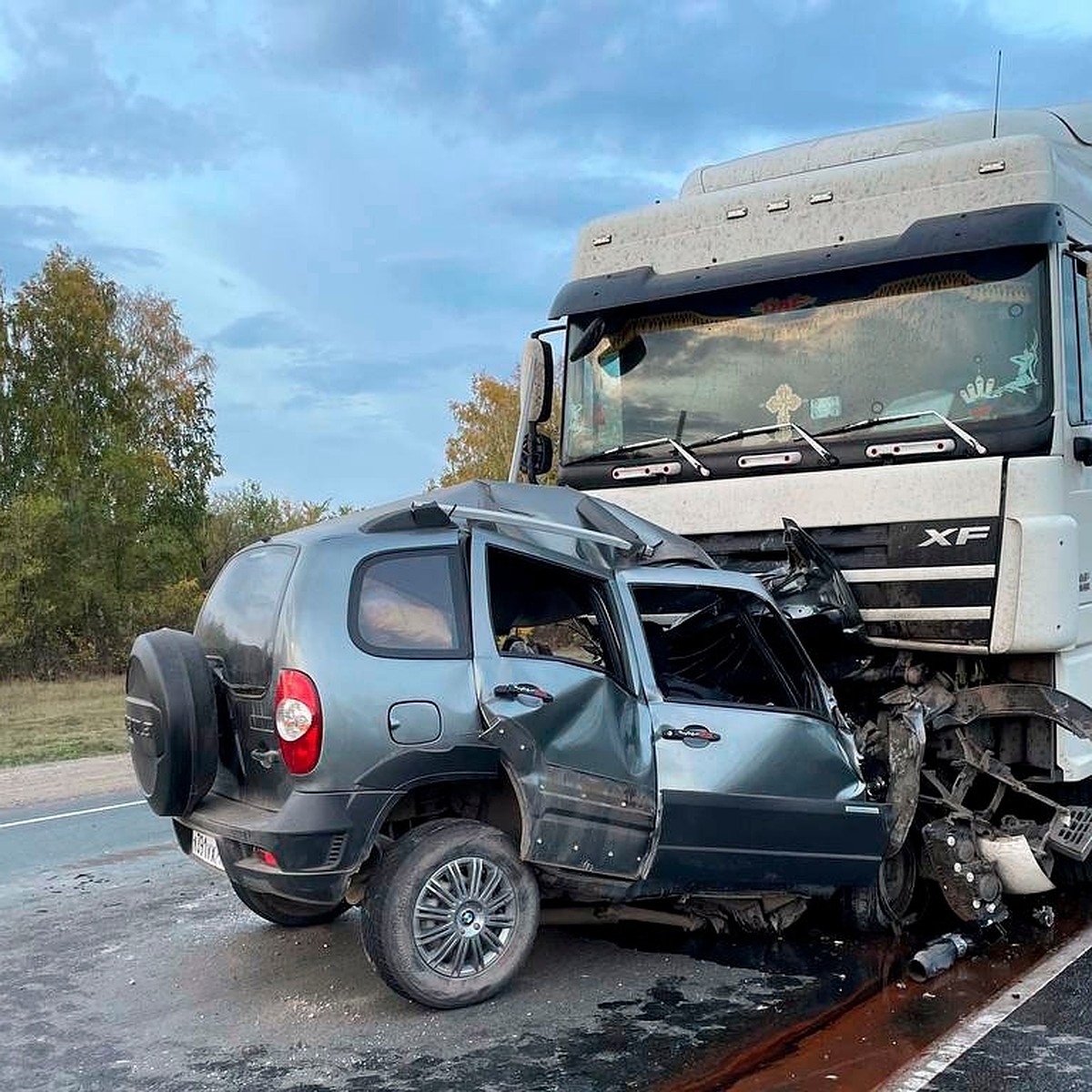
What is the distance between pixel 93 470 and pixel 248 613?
33.8 meters

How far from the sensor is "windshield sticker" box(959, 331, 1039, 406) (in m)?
5.96

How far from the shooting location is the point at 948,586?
5938 mm

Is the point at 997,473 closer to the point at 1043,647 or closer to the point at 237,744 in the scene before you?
the point at 1043,647

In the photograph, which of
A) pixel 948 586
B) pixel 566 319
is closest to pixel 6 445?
pixel 566 319

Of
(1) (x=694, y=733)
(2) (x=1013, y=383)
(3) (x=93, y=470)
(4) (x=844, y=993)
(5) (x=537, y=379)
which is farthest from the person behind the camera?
(3) (x=93, y=470)

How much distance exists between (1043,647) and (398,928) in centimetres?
328

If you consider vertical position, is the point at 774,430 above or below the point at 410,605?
above

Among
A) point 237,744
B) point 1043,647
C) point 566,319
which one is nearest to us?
point 237,744

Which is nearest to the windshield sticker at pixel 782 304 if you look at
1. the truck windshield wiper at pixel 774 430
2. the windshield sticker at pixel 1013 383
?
the truck windshield wiper at pixel 774 430

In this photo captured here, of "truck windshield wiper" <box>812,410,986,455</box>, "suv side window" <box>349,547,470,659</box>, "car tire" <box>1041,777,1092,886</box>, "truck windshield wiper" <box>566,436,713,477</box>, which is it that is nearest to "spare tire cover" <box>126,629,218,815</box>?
"suv side window" <box>349,547,470,659</box>

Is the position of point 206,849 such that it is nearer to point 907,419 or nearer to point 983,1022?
point 983,1022

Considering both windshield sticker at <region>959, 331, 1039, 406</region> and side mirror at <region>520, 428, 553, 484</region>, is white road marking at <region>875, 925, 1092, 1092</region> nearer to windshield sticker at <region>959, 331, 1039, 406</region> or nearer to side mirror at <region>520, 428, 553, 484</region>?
windshield sticker at <region>959, 331, 1039, 406</region>

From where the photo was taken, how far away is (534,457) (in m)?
7.84

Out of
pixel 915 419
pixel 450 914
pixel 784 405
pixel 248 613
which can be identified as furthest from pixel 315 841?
pixel 915 419
